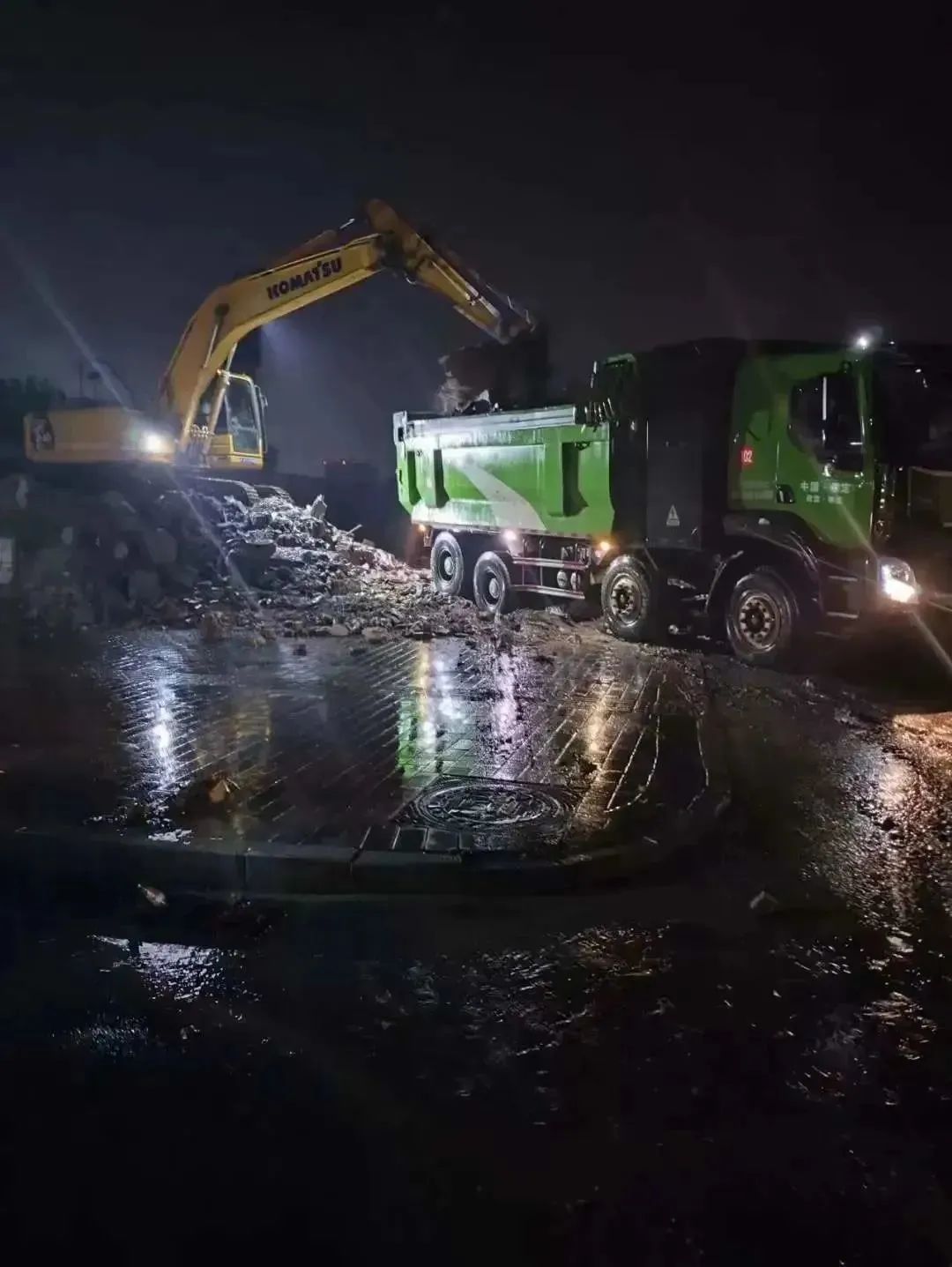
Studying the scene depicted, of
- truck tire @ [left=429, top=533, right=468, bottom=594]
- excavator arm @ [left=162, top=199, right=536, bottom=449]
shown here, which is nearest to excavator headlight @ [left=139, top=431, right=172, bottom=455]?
excavator arm @ [left=162, top=199, right=536, bottom=449]

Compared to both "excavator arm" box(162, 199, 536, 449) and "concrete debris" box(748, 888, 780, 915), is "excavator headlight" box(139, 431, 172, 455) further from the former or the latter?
"concrete debris" box(748, 888, 780, 915)

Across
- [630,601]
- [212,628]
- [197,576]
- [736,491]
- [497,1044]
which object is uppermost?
[736,491]

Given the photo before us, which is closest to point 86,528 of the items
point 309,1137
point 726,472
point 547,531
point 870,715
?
point 547,531

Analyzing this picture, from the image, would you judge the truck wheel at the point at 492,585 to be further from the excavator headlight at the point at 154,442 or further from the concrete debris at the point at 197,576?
the excavator headlight at the point at 154,442

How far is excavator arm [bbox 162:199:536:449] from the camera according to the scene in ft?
58.1

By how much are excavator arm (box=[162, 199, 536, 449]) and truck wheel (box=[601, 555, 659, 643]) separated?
5.59 m

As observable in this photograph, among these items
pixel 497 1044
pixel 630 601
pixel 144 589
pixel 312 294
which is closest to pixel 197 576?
pixel 144 589

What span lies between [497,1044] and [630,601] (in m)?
10.3

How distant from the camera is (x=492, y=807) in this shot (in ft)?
21.4

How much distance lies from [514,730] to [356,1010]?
4.44 m

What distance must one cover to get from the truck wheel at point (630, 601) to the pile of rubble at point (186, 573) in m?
1.98

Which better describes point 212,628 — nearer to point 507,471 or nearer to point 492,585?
point 492,585

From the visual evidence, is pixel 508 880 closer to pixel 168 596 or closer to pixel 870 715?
pixel 870 715

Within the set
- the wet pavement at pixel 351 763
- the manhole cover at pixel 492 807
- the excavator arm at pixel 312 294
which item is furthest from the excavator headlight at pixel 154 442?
the manhole cover at pixel 492 807
